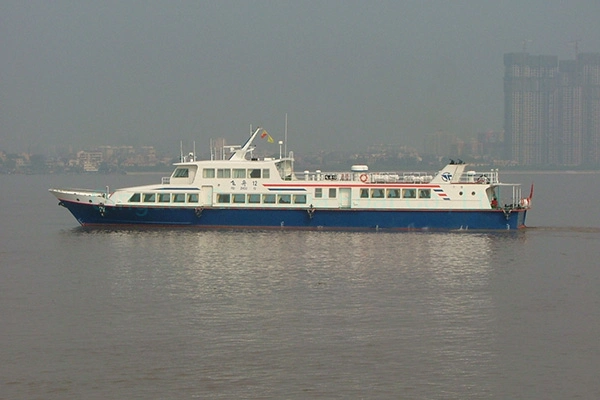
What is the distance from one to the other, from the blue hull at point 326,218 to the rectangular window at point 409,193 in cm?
88

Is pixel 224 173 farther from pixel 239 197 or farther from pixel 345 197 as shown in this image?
pixel 345 197

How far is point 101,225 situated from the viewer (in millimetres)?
53719

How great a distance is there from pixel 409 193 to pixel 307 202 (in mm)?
5898

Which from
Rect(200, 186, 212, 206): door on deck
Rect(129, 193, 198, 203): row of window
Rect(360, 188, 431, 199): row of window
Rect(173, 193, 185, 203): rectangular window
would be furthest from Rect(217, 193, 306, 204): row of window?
Rect(360, 188, 431, 199): row of window

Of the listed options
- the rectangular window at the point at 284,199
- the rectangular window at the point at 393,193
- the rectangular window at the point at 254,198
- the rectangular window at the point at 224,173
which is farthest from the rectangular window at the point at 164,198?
the rectangular window at the point at 393,193

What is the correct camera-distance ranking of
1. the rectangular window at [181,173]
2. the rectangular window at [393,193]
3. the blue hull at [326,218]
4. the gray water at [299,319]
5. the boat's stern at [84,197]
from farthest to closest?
the rectangular window at [181,173]
the boat's stern at [84,197]
the rectangular window at [393,193]
the blue hull at [326,218]
the gray water at [299,319]

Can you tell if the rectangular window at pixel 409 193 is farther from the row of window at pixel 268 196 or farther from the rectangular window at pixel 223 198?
the rectangular window at pixel 223 198

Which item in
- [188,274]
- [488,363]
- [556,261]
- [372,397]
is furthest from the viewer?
[556,261]

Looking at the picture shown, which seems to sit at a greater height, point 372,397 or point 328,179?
point 328,179

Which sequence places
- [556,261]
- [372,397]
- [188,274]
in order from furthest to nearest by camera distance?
[556,261], [188,274], [372,397]

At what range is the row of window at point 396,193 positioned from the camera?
52.2 metres

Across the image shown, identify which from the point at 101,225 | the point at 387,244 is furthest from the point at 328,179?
the point at 101,225

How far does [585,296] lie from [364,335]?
35.7 ft

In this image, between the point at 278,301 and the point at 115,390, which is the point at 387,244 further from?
the point at 115,390
